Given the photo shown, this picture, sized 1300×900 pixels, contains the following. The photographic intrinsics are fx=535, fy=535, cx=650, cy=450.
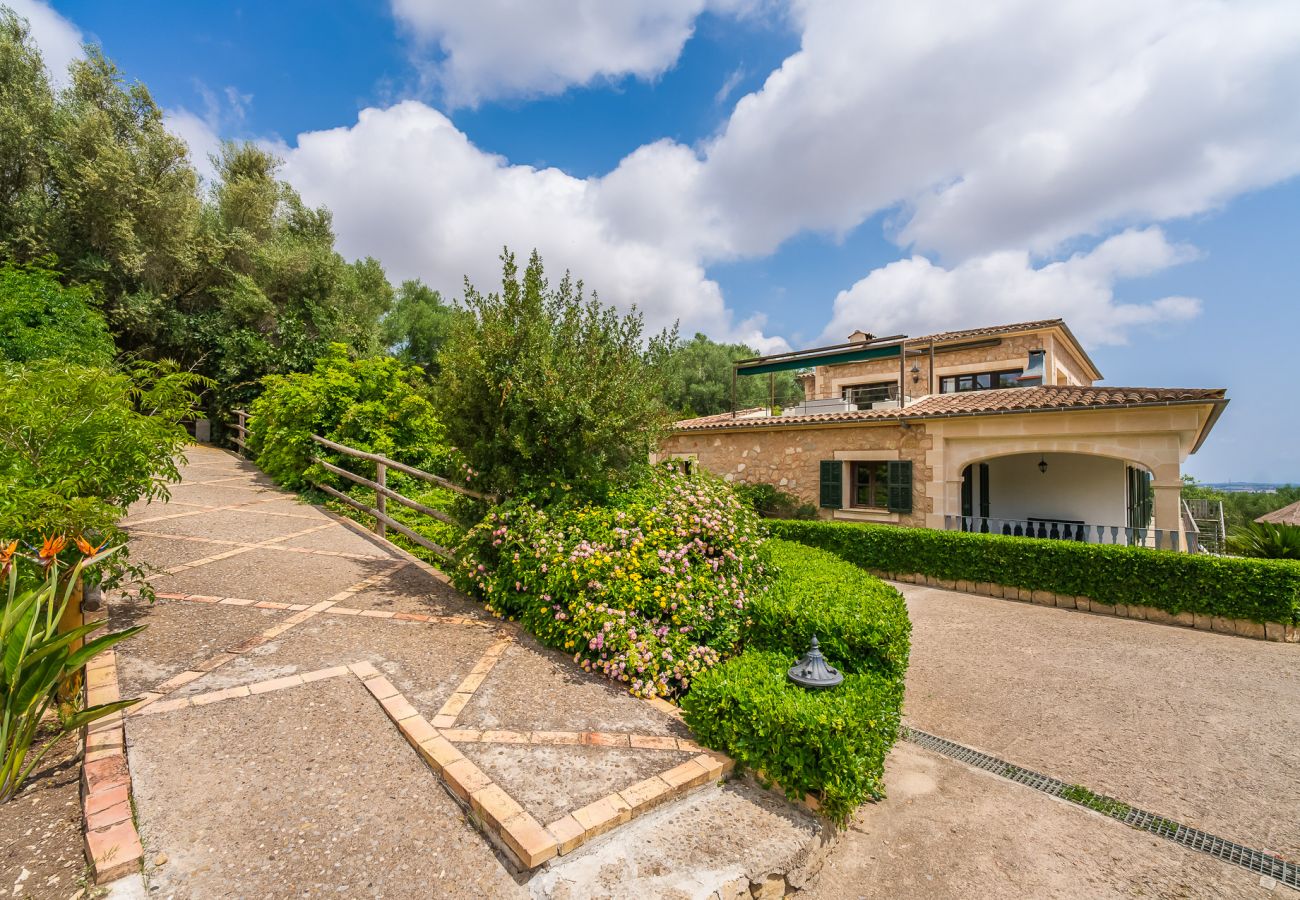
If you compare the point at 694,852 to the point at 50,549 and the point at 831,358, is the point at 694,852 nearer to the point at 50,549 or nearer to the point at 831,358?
the point at 50,549

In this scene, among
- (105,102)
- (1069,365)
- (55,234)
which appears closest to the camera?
(55,234)

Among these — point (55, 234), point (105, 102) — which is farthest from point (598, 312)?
point (105, 102)

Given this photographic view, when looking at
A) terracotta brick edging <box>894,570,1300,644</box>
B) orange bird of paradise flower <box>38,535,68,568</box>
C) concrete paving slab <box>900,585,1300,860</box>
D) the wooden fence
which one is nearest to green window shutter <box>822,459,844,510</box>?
terracotta brick edging <box>894,570,1300,644</box>

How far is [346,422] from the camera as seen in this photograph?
10047mm

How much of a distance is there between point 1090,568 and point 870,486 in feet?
14.9

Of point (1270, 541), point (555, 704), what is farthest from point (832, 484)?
point (555, 704)

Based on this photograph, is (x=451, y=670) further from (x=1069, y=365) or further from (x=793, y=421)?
(x=1069, y=365)

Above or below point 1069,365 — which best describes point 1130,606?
below

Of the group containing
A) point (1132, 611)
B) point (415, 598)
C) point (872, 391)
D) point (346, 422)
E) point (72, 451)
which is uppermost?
point (872, 391)

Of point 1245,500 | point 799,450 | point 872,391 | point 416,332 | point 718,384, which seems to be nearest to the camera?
point 799,450

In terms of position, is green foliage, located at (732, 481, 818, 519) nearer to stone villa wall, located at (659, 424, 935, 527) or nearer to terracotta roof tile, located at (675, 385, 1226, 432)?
stone villa wall, located at (659, 424, 935, 527)

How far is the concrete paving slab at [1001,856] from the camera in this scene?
8.59 ft

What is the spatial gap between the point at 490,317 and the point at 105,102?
17871mm

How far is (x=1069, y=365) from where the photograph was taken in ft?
61.2
